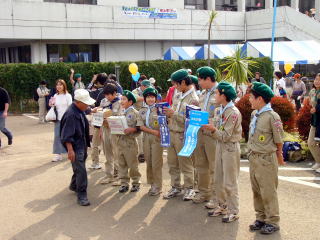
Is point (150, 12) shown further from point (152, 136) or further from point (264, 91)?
point (264, 91)

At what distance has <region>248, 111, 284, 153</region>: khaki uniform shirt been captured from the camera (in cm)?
488

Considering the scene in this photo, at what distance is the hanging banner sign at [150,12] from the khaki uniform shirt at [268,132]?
85.3 ft

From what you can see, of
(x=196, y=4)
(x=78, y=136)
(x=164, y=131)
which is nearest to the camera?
(x=164, y=131)

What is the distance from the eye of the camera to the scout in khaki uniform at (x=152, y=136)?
6.54m

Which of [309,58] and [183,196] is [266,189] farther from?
[309,58]

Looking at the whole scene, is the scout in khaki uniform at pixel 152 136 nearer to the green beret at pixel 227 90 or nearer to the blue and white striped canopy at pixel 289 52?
the green beret at pixel 227 90

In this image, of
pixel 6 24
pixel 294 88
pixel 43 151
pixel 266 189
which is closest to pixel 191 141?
pixel 266 189

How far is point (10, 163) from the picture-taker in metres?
9.36

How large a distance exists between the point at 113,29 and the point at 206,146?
80.5 feet

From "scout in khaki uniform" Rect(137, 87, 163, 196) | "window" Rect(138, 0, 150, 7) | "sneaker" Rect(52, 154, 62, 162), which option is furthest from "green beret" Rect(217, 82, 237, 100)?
"window" Rect(138, 0, 150, 7)

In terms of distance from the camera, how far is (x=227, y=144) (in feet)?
17.6

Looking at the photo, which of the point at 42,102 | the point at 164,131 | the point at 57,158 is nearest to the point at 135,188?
the point at 164,131

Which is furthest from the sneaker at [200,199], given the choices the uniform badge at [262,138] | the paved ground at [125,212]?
the uniform badge at [262,138]

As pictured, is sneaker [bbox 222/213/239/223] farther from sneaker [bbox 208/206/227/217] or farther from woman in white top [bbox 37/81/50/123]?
woman in white top [bbox 37/81/50/123]
